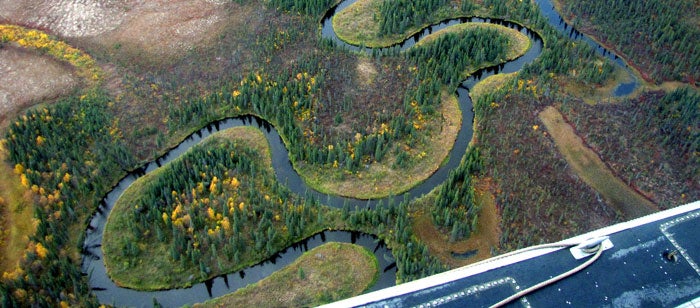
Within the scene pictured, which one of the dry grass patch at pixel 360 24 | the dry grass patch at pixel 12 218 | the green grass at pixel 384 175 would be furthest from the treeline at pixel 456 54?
the dry grass patch at pixel 12 218

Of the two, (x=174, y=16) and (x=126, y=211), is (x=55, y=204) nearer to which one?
(x=126, y=211)

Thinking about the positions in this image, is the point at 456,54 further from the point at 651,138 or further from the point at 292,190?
the point at 292,190

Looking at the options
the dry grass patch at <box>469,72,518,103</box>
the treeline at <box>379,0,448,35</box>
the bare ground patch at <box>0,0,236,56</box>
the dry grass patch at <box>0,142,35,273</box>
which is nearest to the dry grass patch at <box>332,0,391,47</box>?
the treeline at <box>379,0,448,35</box>

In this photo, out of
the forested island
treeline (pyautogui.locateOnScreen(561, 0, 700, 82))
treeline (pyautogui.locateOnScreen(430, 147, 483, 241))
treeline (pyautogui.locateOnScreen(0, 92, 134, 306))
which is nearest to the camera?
treeline (pyautogui.locateOnScreen(0, 92, 134, 306))

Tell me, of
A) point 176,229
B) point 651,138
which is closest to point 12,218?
point 176,229

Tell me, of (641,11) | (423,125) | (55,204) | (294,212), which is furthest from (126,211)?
(641,11)

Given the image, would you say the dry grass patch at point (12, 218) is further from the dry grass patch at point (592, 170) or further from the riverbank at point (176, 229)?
the dry grass patch at point (592, 170)

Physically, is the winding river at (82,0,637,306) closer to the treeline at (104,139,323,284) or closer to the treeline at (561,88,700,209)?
the treeline at (104,139,323,284)
